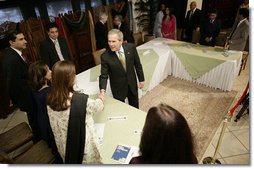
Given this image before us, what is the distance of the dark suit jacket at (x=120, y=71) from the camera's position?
2611mm

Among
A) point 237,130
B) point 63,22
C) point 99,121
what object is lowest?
point 237,130

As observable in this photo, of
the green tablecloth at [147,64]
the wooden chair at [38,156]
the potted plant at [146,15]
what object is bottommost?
the wooden chair at [38,156]

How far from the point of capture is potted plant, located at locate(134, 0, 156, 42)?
6.39m

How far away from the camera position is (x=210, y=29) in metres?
4.87

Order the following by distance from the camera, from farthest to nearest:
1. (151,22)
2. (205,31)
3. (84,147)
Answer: (151,22) < (205,31) < (84,147)

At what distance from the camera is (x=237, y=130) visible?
324 centimetres

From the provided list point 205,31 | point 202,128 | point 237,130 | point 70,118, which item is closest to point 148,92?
point 202,128

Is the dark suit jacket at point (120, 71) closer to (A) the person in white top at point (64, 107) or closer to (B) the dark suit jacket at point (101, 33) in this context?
(A) the person in white top at point (64, 107)

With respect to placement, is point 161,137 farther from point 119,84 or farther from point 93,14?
point 93,14

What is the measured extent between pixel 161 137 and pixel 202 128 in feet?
8.46

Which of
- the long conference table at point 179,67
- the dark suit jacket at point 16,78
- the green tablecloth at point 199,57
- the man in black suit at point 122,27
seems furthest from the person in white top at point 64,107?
the man in black suit at point 122,27

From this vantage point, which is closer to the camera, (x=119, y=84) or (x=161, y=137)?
(x=161, y=137)

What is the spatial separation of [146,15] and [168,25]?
1.47 metres

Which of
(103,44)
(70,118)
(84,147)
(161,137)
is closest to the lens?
(161,137)
